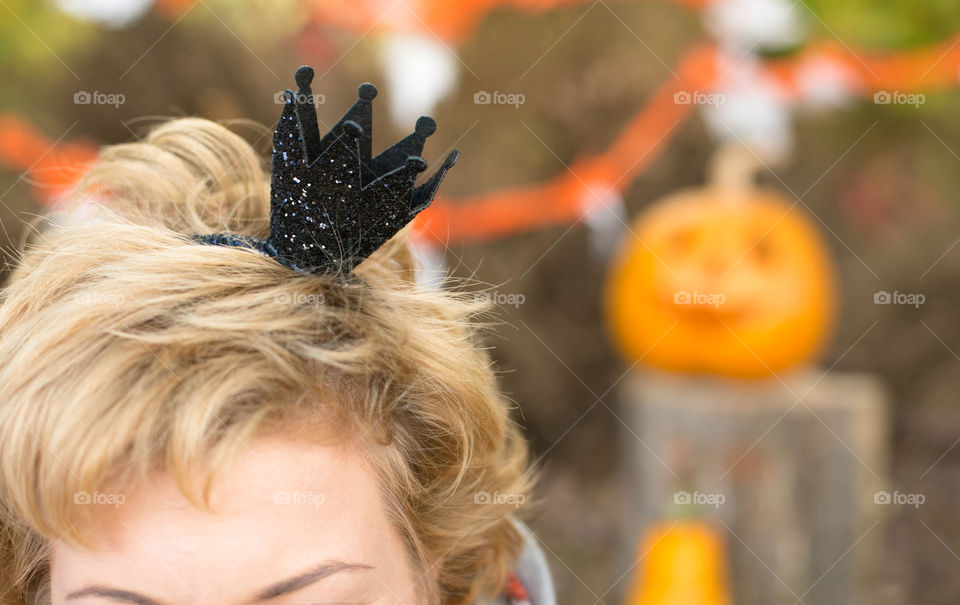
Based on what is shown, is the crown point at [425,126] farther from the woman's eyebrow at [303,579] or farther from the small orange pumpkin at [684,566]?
the small orange pumpkin at [684,566]

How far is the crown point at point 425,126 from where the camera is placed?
94 centimetres

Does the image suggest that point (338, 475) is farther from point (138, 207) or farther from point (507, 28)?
point (507, 28)

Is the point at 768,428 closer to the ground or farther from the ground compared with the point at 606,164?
closer to the ground

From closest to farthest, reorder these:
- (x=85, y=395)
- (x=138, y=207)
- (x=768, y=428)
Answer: (x=85, y=395) < (x=138, y=207) < (x=768, y=428)

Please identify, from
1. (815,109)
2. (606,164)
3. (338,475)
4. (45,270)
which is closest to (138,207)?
(45,270)

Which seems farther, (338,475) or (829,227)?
(829,227)

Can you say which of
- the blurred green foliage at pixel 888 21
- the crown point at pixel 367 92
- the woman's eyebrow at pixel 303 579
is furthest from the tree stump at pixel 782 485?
the crown point at pixel 367 92

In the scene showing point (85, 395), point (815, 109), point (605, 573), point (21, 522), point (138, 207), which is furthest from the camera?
point (815, 109)

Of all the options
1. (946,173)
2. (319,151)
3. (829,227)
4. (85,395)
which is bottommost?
(85,395)

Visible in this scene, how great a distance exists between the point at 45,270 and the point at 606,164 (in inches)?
100

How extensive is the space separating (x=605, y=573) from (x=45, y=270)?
8.85ft

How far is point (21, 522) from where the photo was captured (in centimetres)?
99

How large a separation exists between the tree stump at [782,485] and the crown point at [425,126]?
1.89m

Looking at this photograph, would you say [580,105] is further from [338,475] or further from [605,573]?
[338,475]
